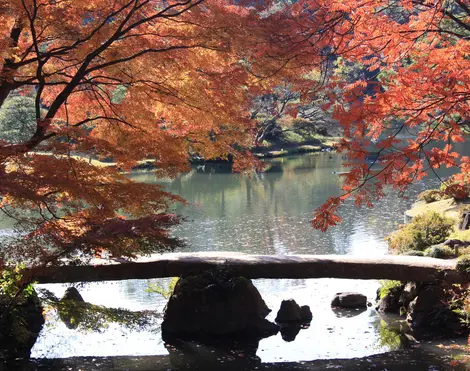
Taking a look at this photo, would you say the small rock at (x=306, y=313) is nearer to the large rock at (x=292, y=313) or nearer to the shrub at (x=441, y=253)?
the large rock at (x=292, y=313)

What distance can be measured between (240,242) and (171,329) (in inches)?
261

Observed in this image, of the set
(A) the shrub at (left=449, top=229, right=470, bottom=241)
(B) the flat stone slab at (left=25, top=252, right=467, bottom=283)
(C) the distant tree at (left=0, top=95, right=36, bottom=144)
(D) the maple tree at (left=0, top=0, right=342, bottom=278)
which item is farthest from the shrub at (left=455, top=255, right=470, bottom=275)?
(C) the distant tree at (left=0, top=95, right=36, bottom=144)

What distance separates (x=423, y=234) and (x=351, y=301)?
6.65ft

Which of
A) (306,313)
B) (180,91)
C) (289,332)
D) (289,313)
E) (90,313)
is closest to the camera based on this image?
(90,313)

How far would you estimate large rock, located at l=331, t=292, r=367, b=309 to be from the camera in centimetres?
921

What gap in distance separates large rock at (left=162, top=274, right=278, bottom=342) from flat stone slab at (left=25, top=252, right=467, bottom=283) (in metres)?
0.25

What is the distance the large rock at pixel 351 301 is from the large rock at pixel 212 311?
1.52 meters

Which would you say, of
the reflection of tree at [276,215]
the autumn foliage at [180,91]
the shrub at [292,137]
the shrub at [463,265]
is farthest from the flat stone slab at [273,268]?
the shrub at [292,137]

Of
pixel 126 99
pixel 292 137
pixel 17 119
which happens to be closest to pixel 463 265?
pixel 126 99

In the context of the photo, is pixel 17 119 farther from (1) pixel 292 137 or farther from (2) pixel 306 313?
(2) pixel 306 313

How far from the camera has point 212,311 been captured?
→ 8117 mm

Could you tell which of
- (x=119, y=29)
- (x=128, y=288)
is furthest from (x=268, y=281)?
(x=119, y=29)

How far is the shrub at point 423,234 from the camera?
10164 millimetres

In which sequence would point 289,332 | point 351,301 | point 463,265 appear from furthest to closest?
1. point 351,301
2. point 289,332
3. point 463,265
